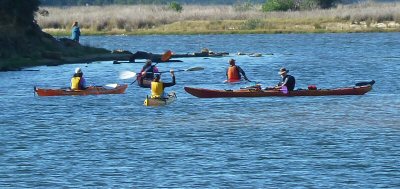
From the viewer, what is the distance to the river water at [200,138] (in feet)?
97.8

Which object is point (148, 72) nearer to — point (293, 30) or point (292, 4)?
point (293, 30)

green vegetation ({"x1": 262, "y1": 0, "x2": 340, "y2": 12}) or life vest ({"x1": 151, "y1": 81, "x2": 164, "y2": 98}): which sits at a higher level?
life vest ({"x1": 151, "y1": 81, "x2": 164, "y2": 98})

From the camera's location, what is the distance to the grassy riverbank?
383 feet

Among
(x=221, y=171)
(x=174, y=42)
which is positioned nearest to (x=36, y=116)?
(x=221, y=171)

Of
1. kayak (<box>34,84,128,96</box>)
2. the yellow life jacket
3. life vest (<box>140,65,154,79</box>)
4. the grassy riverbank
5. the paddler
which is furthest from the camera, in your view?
the grassy riverbank

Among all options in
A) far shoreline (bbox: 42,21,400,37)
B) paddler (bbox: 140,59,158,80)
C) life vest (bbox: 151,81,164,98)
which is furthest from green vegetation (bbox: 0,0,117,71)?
far shoreline (bbox: 42,21,400,37)

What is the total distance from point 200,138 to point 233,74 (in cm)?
1809

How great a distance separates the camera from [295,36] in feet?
371

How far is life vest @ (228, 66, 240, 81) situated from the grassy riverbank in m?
60.8

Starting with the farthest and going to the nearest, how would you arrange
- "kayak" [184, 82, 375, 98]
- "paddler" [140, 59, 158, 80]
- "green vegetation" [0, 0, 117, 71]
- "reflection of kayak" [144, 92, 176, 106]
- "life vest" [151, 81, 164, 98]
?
1. "green vegetation" [0, 0, 117, 71]
2. "paddler" [140, 59, 158, 80]
3. "kayak" [184, 82, 375, 98]
4. "reflection of kayak" [144, 92, 176, 106]
5. "life vest" [151, 81, 164, 98]

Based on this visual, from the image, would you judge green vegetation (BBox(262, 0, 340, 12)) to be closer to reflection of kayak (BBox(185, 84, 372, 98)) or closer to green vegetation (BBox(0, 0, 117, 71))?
green vegetation (BBox(0, 0, 117, 71))

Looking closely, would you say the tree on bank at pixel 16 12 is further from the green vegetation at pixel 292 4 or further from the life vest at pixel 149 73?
the green vegetation at pixel 292 4

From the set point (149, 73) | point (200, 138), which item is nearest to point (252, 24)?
point (149, 73)

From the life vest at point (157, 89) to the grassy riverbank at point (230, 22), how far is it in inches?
2735
